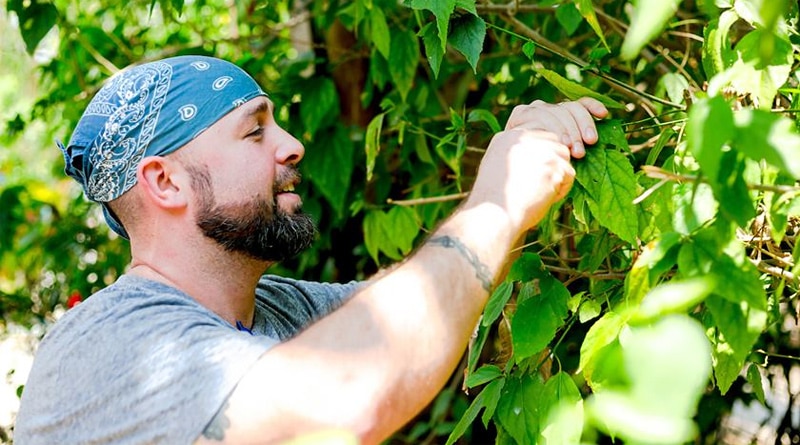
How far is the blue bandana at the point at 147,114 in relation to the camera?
1604 mm

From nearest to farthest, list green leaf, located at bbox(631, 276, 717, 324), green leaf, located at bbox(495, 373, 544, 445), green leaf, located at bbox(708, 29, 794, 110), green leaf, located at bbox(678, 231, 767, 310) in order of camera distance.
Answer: green leaf, located at bbox(631, 276, 717, 324) < green leaf, located at bbox(678, 231, 767, 310) < green leaf, located at bbox(708, 29, 794, 110) < green leaf, located at bbox(495, 373, 544, 445)

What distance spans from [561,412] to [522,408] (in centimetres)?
11

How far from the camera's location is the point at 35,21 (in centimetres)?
240

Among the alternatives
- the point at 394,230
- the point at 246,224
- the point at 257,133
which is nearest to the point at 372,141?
the point at 394,230

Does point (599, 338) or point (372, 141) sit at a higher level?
point (599, 338)

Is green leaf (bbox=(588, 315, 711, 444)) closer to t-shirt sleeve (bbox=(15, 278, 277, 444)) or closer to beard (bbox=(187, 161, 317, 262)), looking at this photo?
t-shirt sleeve (bbox=(15, 278, 277, 444))

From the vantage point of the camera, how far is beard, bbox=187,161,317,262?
1562 mm

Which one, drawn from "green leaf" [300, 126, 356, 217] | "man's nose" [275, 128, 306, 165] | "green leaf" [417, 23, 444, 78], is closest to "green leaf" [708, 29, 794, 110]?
"green leaf" [417, 23, 444, 78]

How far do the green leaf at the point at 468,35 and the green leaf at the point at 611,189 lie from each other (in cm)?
21

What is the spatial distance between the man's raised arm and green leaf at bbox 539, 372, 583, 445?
0.15 m

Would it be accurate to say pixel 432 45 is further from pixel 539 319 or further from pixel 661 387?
pixel 661 387

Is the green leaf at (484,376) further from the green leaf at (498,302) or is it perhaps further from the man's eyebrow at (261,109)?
the man's eyebrow at (261,109)

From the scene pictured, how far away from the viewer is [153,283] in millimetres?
1494

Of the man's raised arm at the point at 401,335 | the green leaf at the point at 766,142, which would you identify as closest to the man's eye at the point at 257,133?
the man's raised arm at the point at 401,335
